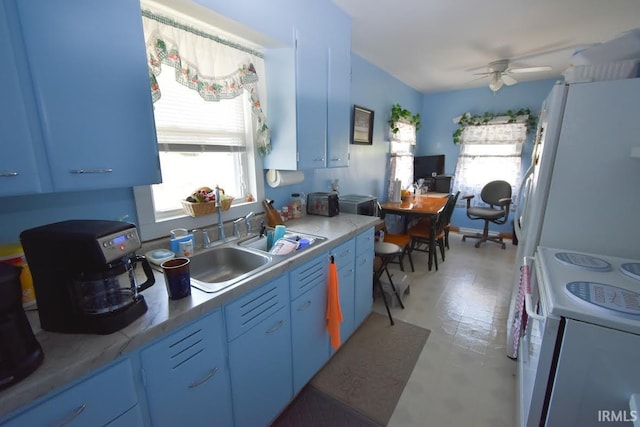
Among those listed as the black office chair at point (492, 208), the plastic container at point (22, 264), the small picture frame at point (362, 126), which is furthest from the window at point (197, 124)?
the black office chair at point (492, 208)

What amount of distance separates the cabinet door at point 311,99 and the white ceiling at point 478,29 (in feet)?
1.54

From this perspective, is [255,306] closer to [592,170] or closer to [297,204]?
[297,204]

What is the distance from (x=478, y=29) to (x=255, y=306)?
2854mm

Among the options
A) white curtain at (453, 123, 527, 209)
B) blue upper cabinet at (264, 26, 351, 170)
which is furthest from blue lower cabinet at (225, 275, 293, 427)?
white curtain at (453, 123, 527, 209)

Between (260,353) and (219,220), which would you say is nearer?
(260,353)

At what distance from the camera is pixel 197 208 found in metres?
1.61

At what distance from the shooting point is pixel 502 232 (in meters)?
4.68

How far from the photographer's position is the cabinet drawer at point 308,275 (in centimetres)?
150

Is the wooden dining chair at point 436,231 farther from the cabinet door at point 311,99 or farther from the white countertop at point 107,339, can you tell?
the white countertop at point 107,339

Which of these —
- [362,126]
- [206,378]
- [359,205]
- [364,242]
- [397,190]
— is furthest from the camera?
[397,190]

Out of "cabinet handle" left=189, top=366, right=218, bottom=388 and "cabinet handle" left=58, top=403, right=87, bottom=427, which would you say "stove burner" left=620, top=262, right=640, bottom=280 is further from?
"cabinet handle" left=58, top=403, right=87, bottom=427

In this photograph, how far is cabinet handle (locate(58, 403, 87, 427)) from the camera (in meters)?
0.73

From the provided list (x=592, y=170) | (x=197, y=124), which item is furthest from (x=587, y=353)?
(x=197, y=124)

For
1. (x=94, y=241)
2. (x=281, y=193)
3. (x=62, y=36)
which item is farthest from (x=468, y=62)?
(x=94, y=241)
